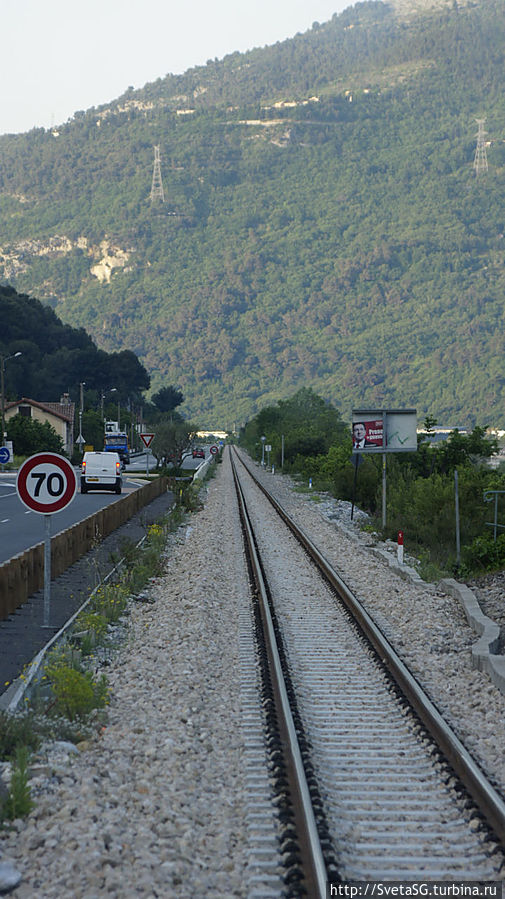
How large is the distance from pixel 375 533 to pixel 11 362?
341 ft

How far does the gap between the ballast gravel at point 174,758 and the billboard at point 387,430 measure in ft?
49.1

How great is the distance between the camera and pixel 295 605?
53.5ft

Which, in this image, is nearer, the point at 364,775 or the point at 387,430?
the point at 364,775

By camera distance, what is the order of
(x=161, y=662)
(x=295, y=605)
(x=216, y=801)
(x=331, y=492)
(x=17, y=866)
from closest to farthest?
(x=17, y=866) → (x=216, y=801) → (x=161, y=662) → (x=295, y=605) → (x=331, y=492)

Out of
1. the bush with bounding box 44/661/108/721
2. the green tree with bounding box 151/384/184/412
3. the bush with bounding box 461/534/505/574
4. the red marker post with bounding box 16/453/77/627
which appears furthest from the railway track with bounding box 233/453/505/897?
the green tree with bounding box 151/384/184/412

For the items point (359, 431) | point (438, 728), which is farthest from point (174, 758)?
point (359, 431)

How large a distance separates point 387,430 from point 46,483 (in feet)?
66.6

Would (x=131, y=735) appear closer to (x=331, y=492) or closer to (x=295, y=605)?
(x=295, y=605)

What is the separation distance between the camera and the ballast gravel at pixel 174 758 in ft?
19.9

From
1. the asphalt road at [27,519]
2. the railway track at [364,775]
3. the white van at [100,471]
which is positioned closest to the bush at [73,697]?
the railway track at [364,775]

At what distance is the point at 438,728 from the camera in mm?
8812

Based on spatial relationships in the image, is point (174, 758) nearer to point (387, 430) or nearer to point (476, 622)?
point (476, 622)

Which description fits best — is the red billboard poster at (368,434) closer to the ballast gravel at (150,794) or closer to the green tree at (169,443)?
the ballast gravel at (150,794)

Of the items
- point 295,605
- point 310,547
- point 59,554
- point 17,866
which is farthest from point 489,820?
point 310,547
